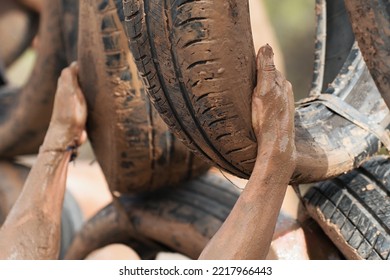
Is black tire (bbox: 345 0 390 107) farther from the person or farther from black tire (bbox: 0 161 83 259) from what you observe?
black tire (bbox: 0 161 83 259)

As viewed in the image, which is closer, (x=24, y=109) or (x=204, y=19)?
(x=204, y=19)

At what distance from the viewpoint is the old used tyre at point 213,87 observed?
97cm

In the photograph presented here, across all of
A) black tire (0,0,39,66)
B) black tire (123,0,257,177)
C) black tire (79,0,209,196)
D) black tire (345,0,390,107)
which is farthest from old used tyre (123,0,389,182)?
black tire (0,0,39,66)

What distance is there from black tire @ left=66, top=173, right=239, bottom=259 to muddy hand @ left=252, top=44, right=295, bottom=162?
0.38 m

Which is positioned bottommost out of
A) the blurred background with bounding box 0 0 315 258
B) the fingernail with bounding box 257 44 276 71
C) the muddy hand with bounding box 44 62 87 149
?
the blurred background with bounding box 0 0 315 258

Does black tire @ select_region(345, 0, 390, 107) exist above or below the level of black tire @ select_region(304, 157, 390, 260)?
above

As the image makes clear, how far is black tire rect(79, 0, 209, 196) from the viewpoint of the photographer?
4.22 feet

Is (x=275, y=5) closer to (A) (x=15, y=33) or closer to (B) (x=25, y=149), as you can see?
(A) (x=15, y=33)

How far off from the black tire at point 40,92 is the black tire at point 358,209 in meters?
0.54

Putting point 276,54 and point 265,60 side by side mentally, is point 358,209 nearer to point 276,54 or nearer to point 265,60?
point 265,60

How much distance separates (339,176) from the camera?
1.20 m
